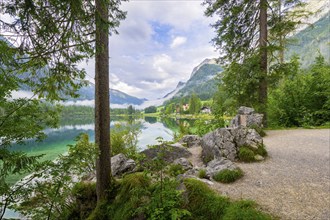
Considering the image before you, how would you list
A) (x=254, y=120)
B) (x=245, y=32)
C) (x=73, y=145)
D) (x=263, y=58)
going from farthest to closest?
(x=245, y=32) → (x=263, y=58) → (x=254, y=120) → (x=73, y=145)

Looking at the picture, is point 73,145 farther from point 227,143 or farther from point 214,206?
point 227,143

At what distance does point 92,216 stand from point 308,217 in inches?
163

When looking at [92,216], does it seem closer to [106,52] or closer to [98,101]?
[98,101]

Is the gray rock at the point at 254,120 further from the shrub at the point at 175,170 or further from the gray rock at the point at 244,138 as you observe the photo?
the shrub at the point at 175,170

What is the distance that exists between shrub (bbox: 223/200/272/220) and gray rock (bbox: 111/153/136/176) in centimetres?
339

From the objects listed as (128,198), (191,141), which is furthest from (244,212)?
(191,141)

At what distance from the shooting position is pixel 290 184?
400 centimetres

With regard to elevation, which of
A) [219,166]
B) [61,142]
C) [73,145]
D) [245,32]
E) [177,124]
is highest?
[245,32]

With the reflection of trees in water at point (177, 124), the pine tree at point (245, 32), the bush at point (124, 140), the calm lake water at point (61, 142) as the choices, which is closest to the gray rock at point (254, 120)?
the pine tree at point (245, 32)

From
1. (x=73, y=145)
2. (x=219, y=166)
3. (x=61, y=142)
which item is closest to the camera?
(x=73, y=145)

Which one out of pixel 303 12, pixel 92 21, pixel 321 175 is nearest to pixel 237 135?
pixel 321 175

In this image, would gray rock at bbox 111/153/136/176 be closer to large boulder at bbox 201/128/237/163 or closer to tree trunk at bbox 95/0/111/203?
tree trunk at bbox 95/0/111/203

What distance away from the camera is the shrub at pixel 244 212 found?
2.86 meters

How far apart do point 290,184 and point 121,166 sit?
4.29 m
